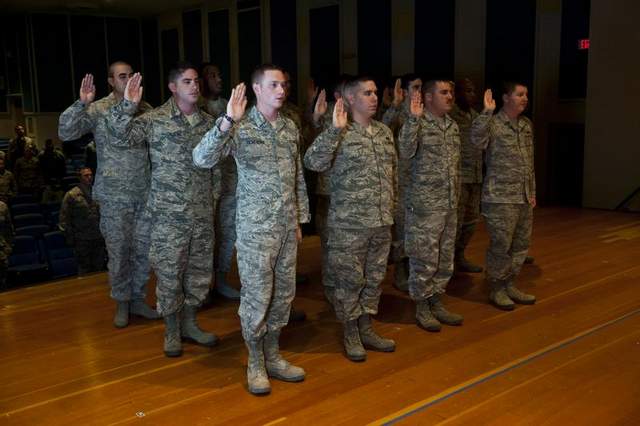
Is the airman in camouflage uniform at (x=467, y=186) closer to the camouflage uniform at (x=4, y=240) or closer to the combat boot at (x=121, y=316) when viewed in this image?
the combat boot at (x=121, y=316)

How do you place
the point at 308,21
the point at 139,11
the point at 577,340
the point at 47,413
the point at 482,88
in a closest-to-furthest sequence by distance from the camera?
the point at 47,413, the point at 577,340, the point at 482,88, the point at 308,21, the point at 139,11

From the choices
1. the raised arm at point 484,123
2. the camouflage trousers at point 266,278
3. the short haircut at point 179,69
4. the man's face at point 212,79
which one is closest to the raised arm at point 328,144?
the camouflage trousers at point 266,278

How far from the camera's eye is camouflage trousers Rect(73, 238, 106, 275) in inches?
227

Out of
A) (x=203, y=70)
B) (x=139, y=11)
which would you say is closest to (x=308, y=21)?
(x=139, y=11)

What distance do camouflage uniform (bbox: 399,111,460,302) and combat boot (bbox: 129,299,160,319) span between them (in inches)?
62.0

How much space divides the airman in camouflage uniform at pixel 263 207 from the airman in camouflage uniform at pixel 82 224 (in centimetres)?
318

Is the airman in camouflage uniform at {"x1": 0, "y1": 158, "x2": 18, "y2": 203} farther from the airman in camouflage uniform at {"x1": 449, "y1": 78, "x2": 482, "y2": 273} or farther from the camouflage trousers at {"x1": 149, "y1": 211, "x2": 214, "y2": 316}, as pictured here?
the airman in camouflage uniform at {"x1": 449, "y1": 78, "x2": 482, "y2": 273}

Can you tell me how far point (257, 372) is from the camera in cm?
297

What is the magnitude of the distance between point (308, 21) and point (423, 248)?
8.68 meters

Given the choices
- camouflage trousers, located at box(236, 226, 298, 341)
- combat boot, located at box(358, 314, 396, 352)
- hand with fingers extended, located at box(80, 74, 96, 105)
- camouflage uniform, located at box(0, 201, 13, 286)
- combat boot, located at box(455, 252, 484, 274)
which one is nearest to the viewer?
camouflage trousers, located at box(236, 226, 298, 341)

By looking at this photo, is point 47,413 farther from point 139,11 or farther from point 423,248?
point 139,11

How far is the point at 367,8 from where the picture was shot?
34.2 feet

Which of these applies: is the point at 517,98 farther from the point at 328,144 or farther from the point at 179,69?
the point at 179,69

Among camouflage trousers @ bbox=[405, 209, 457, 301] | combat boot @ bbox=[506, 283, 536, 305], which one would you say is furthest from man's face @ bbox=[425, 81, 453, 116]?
combat boot @ bbox=[506, 283, 536, 305]
